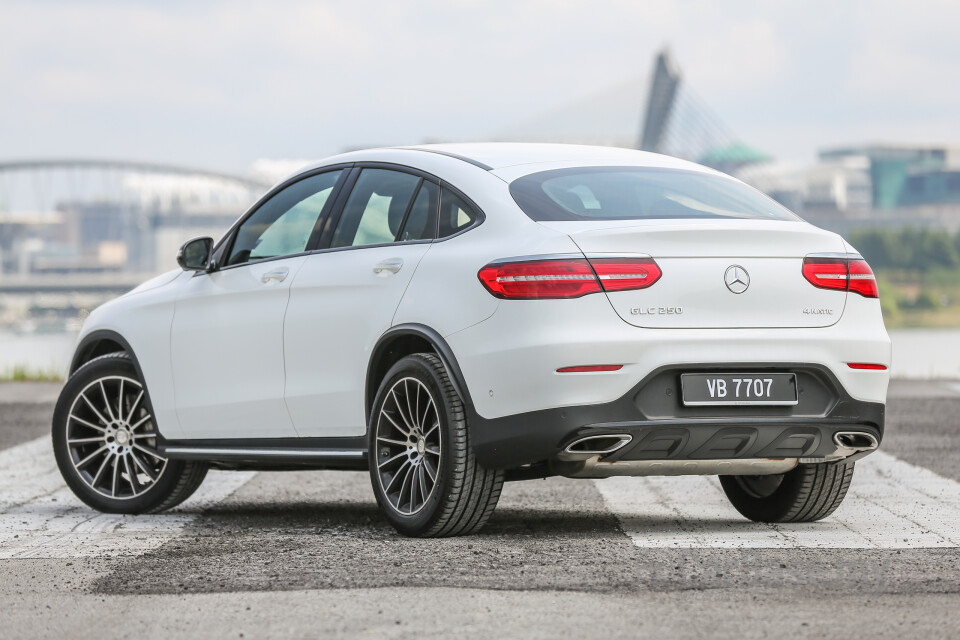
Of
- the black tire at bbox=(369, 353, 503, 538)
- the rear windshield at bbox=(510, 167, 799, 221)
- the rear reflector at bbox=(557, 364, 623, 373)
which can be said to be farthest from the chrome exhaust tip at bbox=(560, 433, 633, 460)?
the rear windshield at bbox=(510, 167, 799, 221)

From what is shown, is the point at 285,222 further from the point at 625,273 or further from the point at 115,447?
the point at 625,273

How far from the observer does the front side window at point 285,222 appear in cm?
695

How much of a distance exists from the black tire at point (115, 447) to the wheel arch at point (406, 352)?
5.30 ft

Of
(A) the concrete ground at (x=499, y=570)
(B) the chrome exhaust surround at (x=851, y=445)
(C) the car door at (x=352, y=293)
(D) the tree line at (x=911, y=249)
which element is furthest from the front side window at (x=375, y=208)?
(D) the tree line at (x=911, y=249)

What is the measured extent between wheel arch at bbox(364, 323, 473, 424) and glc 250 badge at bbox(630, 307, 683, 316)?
2.34ft

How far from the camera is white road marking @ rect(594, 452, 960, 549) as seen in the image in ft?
19.3

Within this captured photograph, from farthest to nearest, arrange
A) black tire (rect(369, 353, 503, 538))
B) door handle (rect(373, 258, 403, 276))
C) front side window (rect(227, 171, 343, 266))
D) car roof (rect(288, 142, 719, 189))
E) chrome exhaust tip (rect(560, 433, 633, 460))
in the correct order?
front side window (rect(227, 171, 343, 266)) < car roof (rect(288, 142, 719, 189)) < door handle (rect(373, 258, 403, 276)) < black tire (rect(369, 353, 503, 538)) < chrome exhaust tip (rect(560, 433, 633, 460))

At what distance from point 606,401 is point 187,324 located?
2.65 metres

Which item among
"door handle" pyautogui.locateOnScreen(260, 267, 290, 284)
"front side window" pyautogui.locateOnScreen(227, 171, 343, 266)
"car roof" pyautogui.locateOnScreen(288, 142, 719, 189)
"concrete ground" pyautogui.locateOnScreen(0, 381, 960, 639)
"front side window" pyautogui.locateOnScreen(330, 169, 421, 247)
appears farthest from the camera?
"front side window" pyautogui.locateOnScreen(227, 171, 343, 266)

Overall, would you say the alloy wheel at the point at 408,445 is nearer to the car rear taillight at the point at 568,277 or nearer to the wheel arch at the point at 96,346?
the car rear taillight at the point at 568,277

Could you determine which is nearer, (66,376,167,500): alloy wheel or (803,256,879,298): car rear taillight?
(803,256,879,298): car rear taillight

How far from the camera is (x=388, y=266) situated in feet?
20.4

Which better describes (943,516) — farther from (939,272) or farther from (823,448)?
(939,272)

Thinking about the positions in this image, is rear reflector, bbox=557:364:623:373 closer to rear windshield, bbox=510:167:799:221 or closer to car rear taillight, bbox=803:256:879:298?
rear windshield, bbox=510:167:799:221
